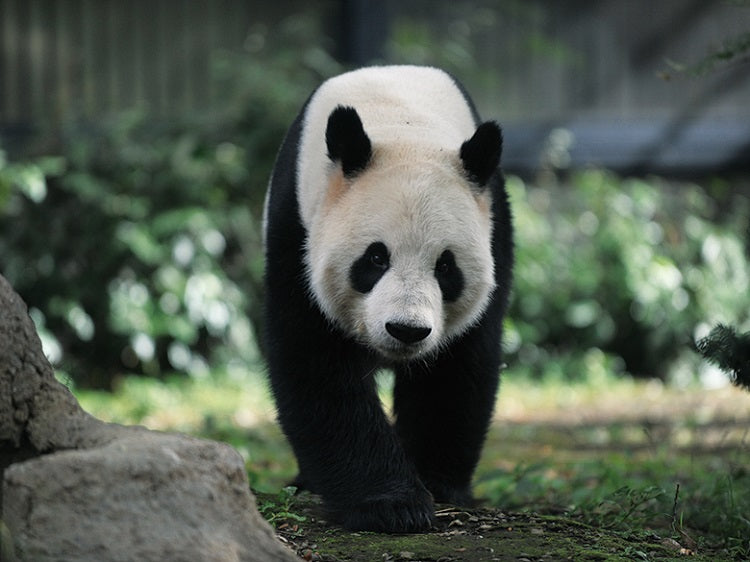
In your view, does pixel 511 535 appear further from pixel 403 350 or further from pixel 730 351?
pixel 730 351

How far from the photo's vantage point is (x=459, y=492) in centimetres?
477

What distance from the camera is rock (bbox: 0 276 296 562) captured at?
2719mm

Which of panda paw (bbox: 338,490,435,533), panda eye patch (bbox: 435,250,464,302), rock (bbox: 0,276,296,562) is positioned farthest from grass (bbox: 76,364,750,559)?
rock (bbox: 0,276,296,562)

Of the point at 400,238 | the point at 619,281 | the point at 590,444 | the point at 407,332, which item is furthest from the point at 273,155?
the point at 407,332

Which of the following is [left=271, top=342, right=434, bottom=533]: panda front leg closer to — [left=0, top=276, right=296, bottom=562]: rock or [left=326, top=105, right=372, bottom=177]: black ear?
[left=326, top=105, right=372, bottom=177]: black ear

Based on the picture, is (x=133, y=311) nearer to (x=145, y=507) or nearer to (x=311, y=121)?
(x=311, y=121)

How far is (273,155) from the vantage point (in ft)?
32.6

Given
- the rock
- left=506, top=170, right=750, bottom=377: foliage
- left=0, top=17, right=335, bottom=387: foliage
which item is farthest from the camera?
left=506, top=170, right=750, bottom=377: foliage

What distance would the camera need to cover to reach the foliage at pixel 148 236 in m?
9.37

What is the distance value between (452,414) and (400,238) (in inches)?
43.0

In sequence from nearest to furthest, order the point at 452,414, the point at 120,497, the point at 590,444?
the point at 120,497 < the point at 452,414 < the point at 590,444

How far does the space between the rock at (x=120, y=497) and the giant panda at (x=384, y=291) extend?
103cm

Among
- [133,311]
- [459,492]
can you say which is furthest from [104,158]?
[459,492]

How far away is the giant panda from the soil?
135 mm
